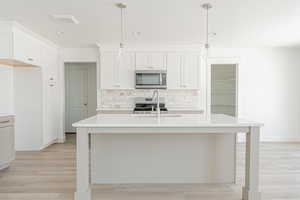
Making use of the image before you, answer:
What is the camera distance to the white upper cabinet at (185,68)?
5.02 m

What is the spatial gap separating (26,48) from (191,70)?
333 centimetres

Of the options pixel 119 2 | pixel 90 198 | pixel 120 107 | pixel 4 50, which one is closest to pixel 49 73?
pixel 4 50

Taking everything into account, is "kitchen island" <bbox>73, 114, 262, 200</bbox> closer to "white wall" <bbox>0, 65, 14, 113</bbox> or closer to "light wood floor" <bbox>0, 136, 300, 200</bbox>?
"light wood floor" <bbox>0, 136, 300, 200</bbox>

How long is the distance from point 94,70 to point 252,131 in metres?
5.24

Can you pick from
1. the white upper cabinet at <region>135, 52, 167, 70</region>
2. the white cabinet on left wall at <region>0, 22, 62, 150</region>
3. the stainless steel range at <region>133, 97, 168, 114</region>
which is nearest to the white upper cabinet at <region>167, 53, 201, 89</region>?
the white upper cabinet at <region>135, 52, 167, 70</region>

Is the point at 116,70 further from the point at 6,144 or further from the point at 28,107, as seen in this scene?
the point at 6,144

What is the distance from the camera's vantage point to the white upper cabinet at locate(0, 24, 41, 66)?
354 cm

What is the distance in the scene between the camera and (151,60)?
5.03 meters

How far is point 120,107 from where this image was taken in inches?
210

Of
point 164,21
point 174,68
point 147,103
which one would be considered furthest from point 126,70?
point 164,21

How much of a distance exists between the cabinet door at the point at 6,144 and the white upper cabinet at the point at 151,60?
2.76m

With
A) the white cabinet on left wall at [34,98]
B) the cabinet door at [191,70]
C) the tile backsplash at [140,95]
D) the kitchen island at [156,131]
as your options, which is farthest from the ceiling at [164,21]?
the kitchen island at [156,131]

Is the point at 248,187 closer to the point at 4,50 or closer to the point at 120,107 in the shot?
the point at 120,107

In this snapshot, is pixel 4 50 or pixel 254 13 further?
pixel 4 50
